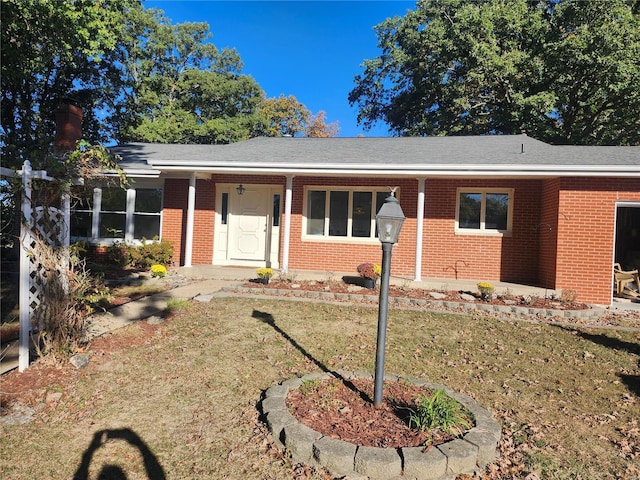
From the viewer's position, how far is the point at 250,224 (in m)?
11.9

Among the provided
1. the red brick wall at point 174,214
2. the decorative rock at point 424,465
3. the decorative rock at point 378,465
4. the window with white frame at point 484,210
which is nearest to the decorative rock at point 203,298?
the red brick wall at point 174,214

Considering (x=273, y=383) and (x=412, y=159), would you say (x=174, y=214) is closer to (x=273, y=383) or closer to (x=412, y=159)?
(x=412, y=159)

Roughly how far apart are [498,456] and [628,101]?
60.8 feet

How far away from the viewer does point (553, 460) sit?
10.1 ft

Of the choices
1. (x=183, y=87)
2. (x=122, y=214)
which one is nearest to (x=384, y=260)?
(x=122, y=214)

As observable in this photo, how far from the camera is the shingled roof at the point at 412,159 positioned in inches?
344

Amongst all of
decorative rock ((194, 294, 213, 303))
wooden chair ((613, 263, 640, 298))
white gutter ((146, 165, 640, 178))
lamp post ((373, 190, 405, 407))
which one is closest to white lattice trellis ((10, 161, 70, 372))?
decorative rock ((194, 294, 213, 303))

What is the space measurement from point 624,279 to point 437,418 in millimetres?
8926

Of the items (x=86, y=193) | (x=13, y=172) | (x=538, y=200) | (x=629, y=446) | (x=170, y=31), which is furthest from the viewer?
(x=170, y=31)

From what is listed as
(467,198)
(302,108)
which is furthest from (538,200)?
(302,108)

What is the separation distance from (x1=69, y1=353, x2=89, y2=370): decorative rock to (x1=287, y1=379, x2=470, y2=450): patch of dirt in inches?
91.8

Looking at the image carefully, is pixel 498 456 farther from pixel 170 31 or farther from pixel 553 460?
pixel 170 31

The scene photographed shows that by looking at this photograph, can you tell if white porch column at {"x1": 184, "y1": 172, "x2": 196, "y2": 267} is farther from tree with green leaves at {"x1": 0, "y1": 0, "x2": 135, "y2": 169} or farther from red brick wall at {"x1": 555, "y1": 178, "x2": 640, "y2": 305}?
red brick wall at {"x1": 555, "y1": 178, "x2": 640, "y2": 305}

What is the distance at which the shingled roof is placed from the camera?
28.7 feet
